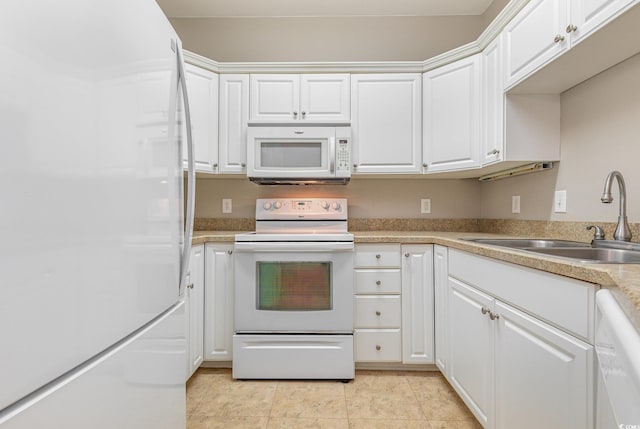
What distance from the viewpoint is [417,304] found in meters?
2.15

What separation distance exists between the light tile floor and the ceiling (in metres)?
2.72

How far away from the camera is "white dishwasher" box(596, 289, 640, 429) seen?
0.38 m

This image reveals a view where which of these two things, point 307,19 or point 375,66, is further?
point 307,19

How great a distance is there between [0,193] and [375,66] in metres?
2.38

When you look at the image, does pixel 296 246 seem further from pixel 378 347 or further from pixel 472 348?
pixel 472 348

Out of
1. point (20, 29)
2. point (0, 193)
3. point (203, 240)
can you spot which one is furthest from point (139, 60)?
point (203, 240)

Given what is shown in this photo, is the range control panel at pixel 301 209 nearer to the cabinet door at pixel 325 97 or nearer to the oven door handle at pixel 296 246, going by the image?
the oven door handle at pixel 296 246

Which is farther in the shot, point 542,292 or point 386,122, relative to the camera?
point 386,122

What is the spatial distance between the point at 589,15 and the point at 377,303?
5.71 ft

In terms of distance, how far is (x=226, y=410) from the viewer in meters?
1.78

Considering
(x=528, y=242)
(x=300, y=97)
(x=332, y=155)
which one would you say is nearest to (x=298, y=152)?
(x=332, y=155)

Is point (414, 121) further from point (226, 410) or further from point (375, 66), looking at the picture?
point (226, 410)

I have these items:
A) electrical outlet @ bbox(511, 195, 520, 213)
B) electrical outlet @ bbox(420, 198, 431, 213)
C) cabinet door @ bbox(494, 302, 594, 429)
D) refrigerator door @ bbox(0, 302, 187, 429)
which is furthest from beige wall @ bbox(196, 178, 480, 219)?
refrigerator door @ bbox(0, 302, 187, 429)

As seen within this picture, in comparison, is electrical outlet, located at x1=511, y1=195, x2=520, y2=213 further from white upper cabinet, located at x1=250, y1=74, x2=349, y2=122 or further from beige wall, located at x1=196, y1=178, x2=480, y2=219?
white upper cabinet, located at x1=250, y1=74, x2=349, y2=122
